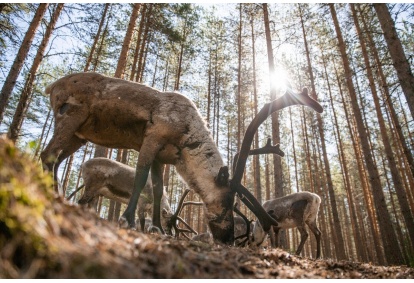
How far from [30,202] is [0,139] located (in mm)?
895

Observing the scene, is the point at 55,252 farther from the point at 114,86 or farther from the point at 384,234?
the point at 384,234

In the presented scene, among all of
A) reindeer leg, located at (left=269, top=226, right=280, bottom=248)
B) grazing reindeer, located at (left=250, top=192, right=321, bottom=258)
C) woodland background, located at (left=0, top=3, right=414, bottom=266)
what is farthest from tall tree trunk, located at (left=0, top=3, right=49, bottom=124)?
grazing reindeer, located at (left=250, top=192, right=321, bottom=258)

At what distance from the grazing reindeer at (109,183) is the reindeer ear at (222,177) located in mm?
4877

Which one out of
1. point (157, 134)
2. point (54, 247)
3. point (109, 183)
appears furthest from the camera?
point (109, 183)

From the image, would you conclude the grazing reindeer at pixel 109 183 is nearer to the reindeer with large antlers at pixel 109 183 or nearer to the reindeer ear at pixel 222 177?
the reindeer with large antlers at pixel 109 183

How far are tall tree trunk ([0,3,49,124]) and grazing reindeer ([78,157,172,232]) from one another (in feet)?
10.1

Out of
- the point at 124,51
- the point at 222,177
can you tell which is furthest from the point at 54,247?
the point at 124,51

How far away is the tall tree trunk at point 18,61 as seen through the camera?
7.73m

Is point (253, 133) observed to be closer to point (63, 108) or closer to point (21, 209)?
point (63, 108)

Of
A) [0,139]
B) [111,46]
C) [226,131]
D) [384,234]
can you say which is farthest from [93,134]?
[226,131]

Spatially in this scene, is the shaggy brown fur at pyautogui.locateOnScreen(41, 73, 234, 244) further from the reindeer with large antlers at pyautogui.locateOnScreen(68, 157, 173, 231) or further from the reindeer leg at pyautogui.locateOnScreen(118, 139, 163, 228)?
the reindeer with large antlers at pyautogui.locateOnScreen(68, 157, 173, 231)

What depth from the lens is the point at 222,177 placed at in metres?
4.72

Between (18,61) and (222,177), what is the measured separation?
25.2 ft

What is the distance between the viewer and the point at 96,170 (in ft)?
31.2
